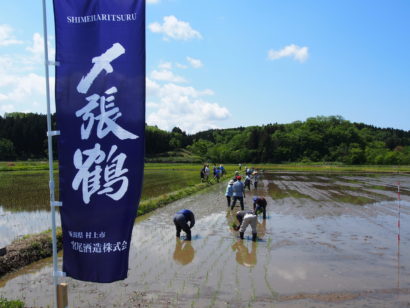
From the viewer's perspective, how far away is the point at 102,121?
3.68 m

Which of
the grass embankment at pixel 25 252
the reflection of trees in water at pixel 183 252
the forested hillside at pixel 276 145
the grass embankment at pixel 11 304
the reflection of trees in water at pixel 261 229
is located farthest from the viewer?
the forested hillside at pixel 276 145

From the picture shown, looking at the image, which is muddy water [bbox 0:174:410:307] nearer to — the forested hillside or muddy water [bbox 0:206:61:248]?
muddy water [bbox 0:206:61:248]

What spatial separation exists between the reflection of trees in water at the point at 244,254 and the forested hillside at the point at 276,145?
235ft

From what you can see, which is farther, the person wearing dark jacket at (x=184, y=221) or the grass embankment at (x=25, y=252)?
the person wearing dark jacket at (x=184, y=221)

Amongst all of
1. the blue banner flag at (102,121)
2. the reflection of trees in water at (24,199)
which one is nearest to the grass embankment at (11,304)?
the blue banner flag at (102,121)

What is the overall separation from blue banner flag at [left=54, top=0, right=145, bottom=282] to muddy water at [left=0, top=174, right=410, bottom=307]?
2545mm

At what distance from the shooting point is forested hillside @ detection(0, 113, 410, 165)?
7638 centimetres

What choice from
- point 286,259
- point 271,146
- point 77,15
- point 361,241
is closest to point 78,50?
point 77,15

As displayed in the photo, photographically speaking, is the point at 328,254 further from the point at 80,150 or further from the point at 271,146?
the point at 271,146

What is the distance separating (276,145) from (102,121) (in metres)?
95.0

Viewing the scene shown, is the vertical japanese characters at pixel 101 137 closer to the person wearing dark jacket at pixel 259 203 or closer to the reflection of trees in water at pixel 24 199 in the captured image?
the person wearing dark jacket at pixel 259 203

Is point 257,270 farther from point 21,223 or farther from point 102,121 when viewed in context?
point 21,223

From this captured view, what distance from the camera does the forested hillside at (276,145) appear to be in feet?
251

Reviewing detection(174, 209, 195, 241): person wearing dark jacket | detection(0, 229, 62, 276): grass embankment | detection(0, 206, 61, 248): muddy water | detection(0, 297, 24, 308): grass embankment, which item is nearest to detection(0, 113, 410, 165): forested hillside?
detection(0, 206, 61, 248): muddy water
